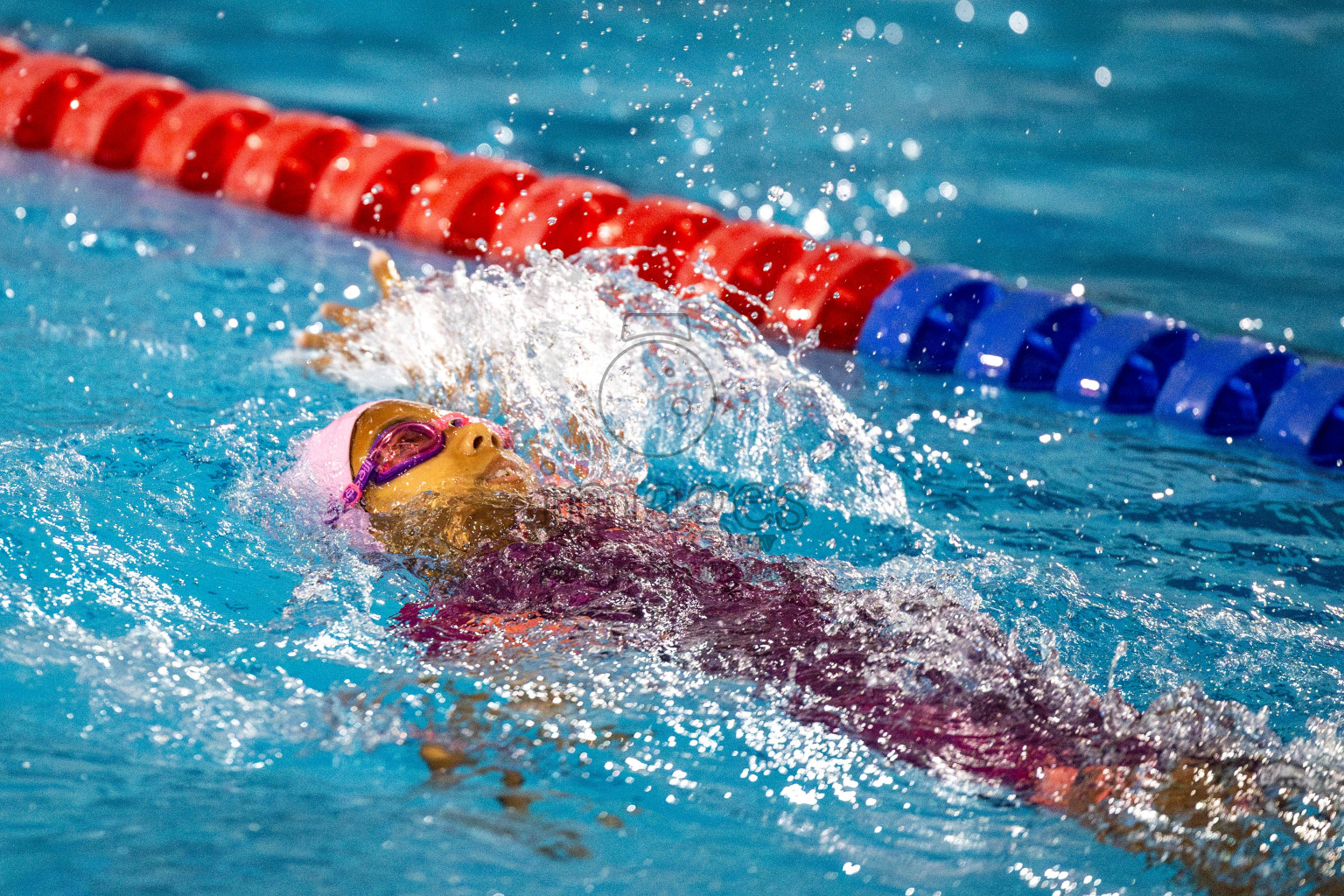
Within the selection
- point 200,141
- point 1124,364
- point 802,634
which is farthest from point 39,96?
point 802,634

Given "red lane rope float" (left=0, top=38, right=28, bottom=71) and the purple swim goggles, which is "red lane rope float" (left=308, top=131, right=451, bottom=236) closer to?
"red lane rope float" (left=0, top=38, right=28, bottom=71)

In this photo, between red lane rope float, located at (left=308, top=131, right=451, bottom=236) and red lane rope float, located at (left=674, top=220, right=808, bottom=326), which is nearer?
red lane rope float, located at (left=674, top=220, right=808, bottom=326)

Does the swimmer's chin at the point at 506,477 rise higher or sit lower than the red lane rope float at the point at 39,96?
lower

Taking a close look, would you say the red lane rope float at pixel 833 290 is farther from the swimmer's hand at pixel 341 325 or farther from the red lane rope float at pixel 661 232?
the swimmer's hand at pixel 341 325

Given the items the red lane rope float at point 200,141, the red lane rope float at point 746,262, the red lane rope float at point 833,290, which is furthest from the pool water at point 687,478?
the red lane rope float at point 746,262

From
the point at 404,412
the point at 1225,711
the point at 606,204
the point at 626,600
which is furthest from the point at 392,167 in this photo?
the point at 1225,711

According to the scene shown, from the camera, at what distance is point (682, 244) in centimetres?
438

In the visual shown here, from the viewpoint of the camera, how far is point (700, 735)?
1.99m

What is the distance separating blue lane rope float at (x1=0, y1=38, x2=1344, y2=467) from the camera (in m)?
3.74

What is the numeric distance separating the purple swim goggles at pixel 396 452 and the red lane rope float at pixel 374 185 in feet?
8.82

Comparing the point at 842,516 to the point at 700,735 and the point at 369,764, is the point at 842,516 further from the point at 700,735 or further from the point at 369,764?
the point at 369,764

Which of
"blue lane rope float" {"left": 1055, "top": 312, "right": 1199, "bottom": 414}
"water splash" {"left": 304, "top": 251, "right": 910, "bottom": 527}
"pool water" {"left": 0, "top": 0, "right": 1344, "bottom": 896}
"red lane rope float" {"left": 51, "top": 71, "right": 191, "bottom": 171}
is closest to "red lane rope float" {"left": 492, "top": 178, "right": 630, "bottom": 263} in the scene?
"pool water" {"left": 0, "top": 0, "right": 1344, "bottom": 896}

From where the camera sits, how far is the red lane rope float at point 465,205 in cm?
469

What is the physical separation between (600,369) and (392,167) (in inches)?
84.3
